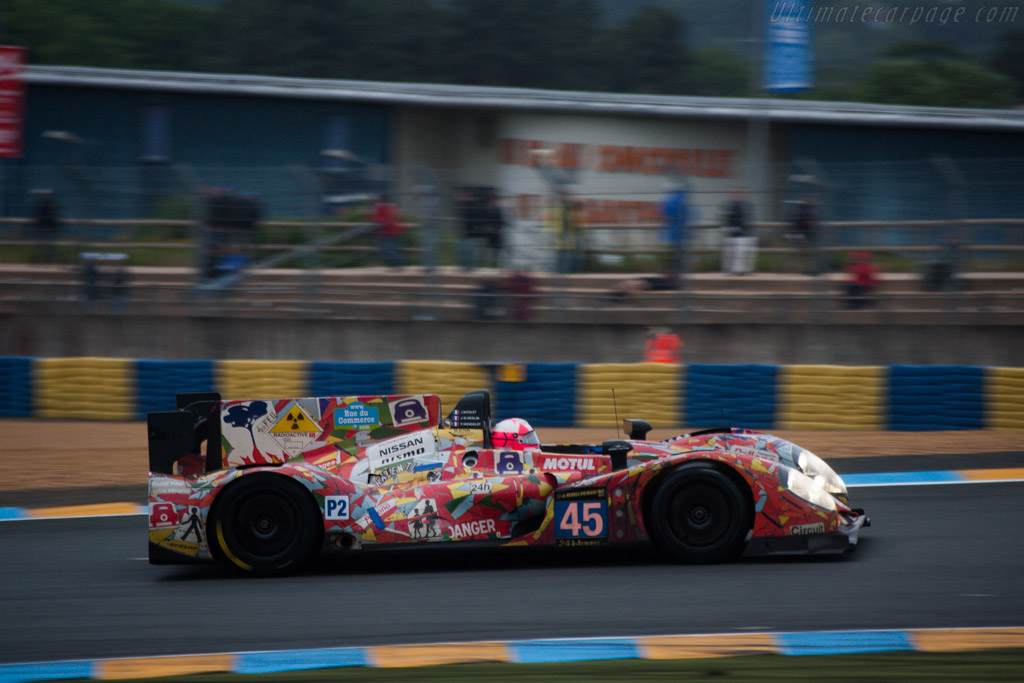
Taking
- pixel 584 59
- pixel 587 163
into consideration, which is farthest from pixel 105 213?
pixel 584 59

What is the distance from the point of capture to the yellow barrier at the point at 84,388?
13.2 m

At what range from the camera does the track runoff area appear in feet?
16.3

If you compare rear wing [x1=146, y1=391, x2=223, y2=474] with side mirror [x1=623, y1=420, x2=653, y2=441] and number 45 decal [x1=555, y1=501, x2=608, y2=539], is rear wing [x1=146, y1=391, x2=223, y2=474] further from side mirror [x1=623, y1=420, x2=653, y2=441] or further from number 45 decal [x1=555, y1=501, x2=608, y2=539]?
side mirror [x1=623, y1=420, x2=653, y2=441]

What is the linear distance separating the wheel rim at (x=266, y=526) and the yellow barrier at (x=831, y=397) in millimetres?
6574

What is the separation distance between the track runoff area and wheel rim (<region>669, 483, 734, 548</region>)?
1.11m

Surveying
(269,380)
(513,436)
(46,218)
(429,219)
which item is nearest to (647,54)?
(429,219)

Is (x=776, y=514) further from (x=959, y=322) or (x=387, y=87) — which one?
(x=387, y=87)

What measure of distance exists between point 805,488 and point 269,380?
317 inches

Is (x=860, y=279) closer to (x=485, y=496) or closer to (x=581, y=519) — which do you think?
(x=581, y=519)

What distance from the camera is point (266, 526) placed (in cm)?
661

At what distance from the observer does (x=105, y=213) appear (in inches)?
577

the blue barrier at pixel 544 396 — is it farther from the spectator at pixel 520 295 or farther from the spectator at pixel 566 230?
the spectator at pixel 566 230

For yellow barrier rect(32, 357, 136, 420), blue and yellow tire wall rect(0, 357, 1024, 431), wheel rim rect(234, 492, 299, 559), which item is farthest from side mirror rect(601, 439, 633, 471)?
yellow barrier rect(32, 357, 136, 420)

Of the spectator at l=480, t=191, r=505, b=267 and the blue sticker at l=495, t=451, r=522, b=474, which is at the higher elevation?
the spectator at l=480, t=191, r=505, b=267
